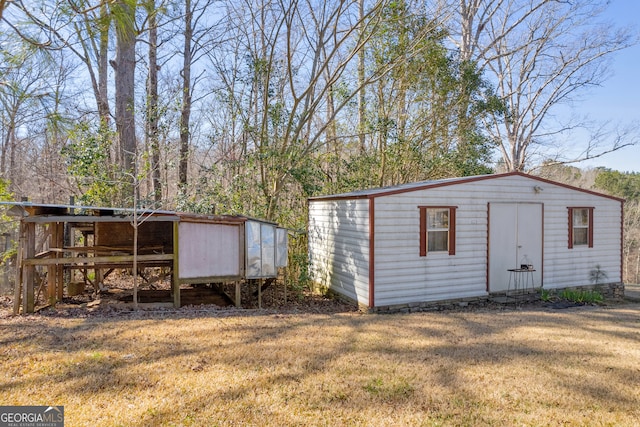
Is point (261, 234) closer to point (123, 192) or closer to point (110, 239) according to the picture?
point (110, 239)

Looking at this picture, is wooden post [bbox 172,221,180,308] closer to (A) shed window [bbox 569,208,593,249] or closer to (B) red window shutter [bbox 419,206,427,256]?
(B) red window shutter [bbox 419,206,427,256]

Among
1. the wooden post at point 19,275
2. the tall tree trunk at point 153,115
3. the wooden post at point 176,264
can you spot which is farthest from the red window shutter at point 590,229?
the wooden post at point 19,275

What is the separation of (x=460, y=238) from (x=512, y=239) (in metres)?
1.40

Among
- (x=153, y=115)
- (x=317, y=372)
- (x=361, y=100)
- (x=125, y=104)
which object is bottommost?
(x=317, y=372)

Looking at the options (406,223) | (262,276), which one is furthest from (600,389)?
(262,276)

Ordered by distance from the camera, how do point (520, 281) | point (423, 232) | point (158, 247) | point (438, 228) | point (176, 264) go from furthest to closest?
point (520, 281)
point (158, 247)
point (438, 228)
point (423, 232)
point (176, 264)

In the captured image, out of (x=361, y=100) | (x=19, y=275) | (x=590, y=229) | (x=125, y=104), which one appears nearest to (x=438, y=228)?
(x=590, y=229)

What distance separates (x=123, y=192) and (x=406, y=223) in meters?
7.28

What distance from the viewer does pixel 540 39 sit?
1898 cm

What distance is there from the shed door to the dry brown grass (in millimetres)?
2556

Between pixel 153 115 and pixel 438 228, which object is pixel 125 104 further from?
pixel 438 228

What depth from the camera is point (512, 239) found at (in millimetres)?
9102

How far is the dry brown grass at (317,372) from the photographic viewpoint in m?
3.46

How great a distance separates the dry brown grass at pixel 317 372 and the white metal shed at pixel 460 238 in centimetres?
183
